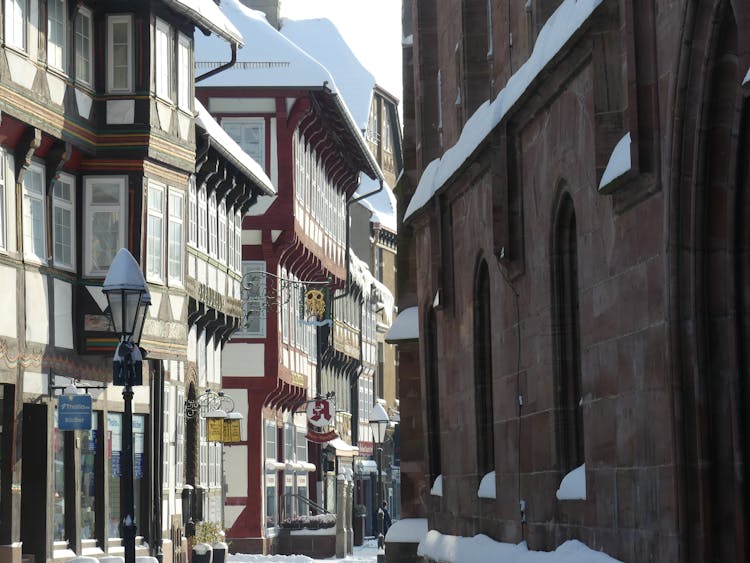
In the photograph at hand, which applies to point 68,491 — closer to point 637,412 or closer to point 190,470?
point 190,470

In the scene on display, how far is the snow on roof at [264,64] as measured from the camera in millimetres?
48719

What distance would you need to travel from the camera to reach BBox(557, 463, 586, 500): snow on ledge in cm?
1421

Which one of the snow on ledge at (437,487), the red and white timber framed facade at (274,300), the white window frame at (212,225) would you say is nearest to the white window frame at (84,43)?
the snow on ledge at (437,487)

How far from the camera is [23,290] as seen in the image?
24.9 metres

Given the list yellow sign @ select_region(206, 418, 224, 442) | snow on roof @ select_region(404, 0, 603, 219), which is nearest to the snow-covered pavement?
yellow sign @ select_region(206, 418, 224, 442)

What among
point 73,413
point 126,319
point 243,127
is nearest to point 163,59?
point 73,413

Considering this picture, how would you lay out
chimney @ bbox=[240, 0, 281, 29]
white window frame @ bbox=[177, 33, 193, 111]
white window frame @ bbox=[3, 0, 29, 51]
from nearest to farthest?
white window frame @ bbox=[3, 0, 29, 51]
white window frame @ bbox=[177, 33, 193, 111]
chimney @ bbox=[240, 0, 281, 29]

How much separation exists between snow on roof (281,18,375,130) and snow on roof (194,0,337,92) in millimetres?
19968

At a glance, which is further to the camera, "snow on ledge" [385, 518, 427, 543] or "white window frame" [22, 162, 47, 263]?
"snow on ledge" [385, 518, 427, 543]

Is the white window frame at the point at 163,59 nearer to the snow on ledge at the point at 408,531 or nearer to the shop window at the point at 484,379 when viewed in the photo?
the snow on ledge at the point at 408,531

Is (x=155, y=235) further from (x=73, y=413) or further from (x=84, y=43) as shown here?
(x=73, y=413)

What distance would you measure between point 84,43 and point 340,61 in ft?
159

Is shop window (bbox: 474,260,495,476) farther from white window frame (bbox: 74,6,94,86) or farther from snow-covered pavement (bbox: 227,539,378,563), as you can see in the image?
snow-covered pavement (bbox: 227,539,378,563)

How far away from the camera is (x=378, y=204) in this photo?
84.6m
